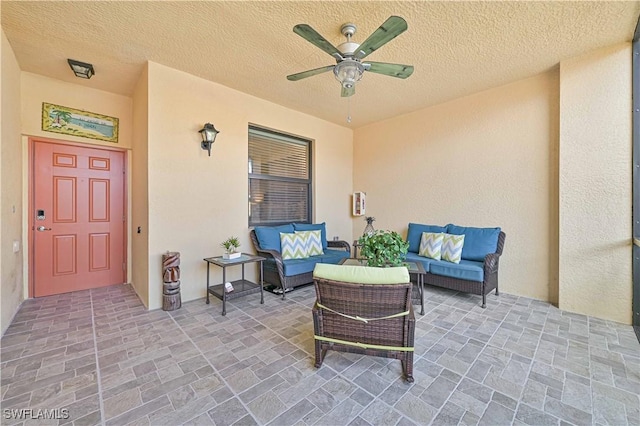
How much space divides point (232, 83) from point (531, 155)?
13.5 feet

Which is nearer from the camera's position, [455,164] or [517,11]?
[517,11]

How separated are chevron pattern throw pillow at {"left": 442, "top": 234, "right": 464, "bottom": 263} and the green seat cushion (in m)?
2.17

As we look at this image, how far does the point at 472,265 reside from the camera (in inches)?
130

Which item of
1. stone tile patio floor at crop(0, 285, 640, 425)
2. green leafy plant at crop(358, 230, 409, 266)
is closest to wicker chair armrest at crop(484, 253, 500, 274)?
stone tile patio floor at crop(0, 285, 640, 425)

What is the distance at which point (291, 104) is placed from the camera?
4.33 m

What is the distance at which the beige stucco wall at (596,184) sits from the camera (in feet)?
8.99

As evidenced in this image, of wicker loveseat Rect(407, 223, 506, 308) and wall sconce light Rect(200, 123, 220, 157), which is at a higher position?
wall sconce light Rect(200, 123, 220, 157)

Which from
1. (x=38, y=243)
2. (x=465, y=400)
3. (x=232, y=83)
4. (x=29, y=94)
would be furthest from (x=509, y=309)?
(x=29, y=94)

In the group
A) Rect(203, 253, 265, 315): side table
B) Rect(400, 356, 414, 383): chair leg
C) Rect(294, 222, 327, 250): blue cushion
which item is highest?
Rect(294, 222, 327, 250): blue cushion

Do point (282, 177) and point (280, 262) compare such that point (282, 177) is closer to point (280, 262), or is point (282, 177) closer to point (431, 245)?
point (280, 262)

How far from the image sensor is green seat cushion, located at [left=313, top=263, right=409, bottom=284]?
172cm

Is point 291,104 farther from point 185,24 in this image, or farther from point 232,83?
point 185,24

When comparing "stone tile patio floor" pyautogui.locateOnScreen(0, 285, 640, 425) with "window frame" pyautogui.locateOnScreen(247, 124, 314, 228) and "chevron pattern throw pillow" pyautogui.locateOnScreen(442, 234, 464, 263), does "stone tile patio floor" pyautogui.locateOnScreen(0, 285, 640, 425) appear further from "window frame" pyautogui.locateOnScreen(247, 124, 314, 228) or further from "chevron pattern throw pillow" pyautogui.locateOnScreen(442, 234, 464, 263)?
"window frame" pyautogui.locateOnScreen(247, 124, 314, 228)

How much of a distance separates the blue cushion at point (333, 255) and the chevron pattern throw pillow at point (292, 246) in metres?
0.30
